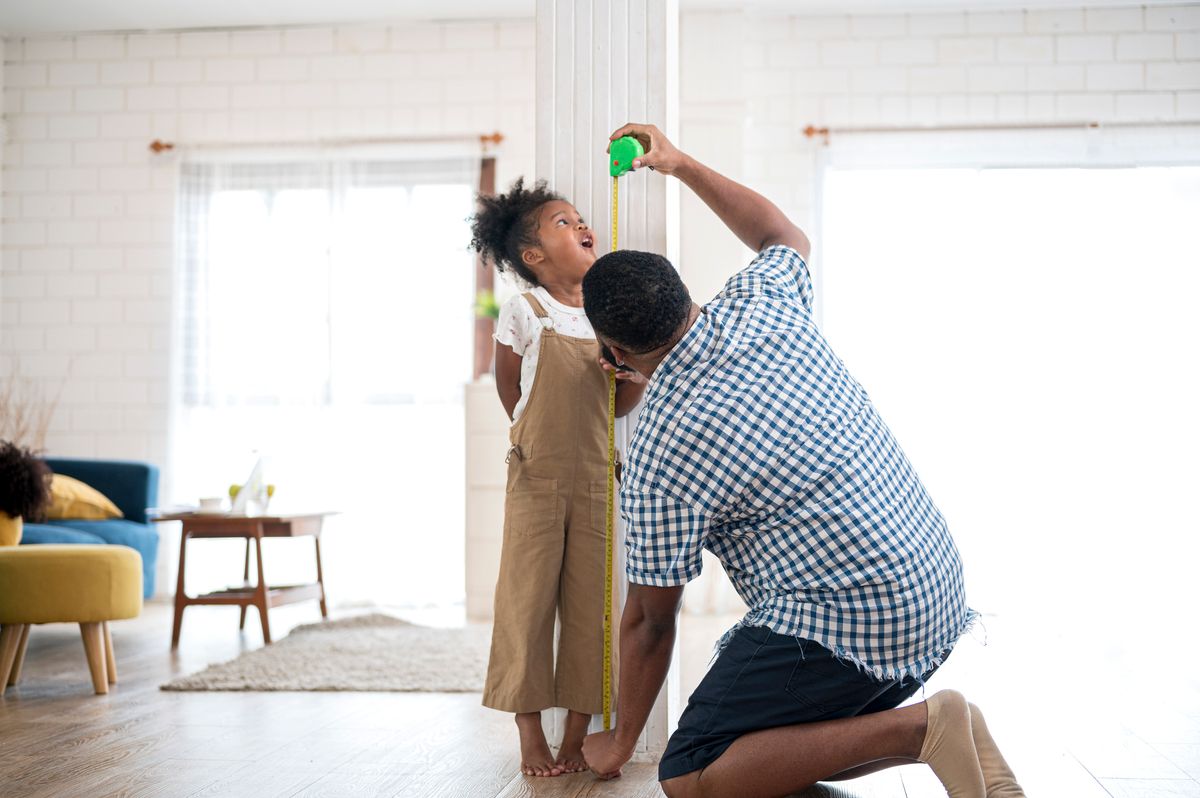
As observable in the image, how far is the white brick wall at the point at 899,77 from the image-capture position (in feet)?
18.4

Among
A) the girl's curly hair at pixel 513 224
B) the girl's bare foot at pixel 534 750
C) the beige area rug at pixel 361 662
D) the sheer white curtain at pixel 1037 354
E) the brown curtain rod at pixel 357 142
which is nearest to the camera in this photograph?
the girl's bare foot at pixel 534 750

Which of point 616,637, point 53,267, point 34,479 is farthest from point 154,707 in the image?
point 53,267

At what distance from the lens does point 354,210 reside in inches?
241

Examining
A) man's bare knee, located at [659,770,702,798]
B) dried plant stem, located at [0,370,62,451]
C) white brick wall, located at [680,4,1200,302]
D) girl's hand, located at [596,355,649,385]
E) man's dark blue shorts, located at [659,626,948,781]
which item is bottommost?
man's bare knee, located at [659,770,702,798]

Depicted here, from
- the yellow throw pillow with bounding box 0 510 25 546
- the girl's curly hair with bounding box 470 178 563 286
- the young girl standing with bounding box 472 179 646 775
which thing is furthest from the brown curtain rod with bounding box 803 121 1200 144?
the yellow throw pillow with bounding box 0 510 25 546

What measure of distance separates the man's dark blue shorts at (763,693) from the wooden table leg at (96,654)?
2.17 meters

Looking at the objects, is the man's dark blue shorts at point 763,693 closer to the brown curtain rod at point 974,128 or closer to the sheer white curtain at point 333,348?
the sheer white curtain at point 333,348

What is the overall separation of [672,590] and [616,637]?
2.17ft

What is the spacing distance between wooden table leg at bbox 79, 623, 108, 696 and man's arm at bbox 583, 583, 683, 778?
6.73 feet

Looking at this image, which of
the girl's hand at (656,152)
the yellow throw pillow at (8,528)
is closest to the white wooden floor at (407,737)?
the yellow throw pillow at (8,528)

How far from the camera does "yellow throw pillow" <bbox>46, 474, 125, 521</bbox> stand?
4855 millimetres

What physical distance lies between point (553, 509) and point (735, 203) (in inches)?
29.0

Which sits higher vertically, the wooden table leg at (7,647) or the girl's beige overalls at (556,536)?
the girl's beige overalls at (556,536)

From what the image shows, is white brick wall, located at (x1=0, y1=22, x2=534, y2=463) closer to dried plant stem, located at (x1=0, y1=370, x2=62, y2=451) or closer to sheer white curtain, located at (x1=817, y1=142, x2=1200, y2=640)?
dried plant stem, located at (x1=0, y1=370, x2=62, y2=451)
